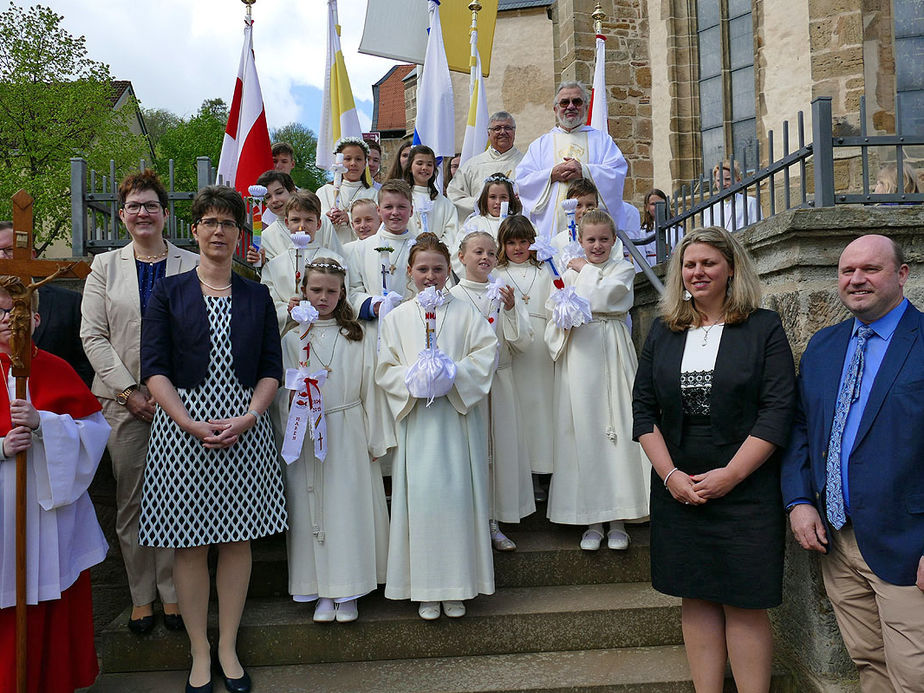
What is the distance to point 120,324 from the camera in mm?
4105

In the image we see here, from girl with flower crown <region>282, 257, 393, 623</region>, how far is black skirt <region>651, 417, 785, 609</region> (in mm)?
1560

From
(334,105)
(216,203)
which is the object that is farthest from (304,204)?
(334,105)

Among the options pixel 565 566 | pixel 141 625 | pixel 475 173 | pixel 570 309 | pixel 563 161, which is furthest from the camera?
pixel 475 173

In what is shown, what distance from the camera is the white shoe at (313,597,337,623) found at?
4.04 metres

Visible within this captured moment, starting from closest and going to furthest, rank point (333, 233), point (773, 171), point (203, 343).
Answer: point (203, 343)
point (773, 171)
point (333, 233)

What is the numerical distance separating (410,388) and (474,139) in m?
4.86

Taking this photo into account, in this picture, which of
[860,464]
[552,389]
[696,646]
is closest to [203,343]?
[552,389]

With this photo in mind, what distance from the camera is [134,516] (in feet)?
13.3

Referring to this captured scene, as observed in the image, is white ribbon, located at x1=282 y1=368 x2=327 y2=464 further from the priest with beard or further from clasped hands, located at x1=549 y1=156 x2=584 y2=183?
the priest with beard

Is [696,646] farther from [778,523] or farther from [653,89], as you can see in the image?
[653,89]

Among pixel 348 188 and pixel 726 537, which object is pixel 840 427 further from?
pixel 348 188

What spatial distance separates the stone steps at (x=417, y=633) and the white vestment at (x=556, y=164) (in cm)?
327

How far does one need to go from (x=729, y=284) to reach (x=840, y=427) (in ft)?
2.46

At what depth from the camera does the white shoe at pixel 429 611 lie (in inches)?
160
